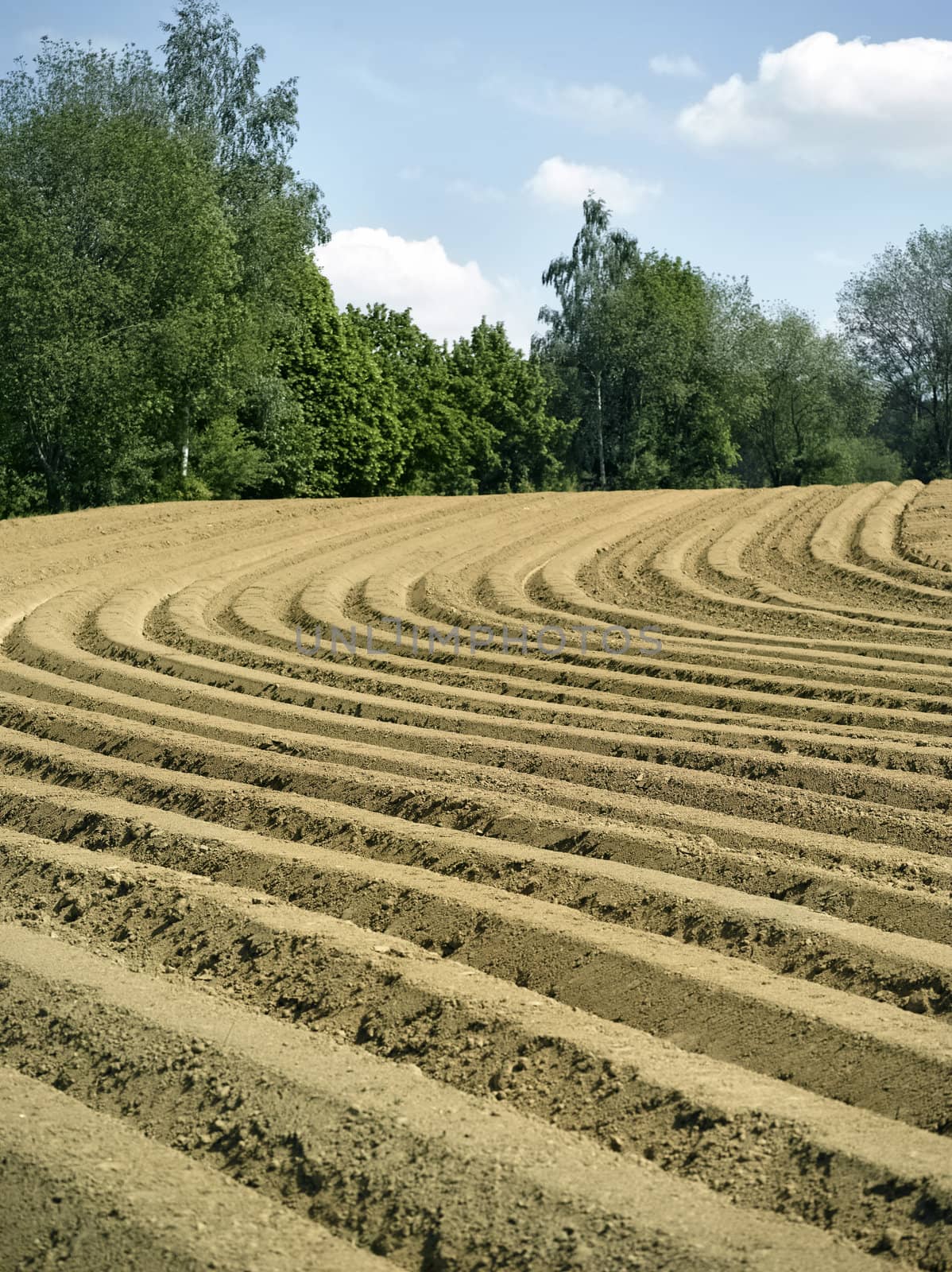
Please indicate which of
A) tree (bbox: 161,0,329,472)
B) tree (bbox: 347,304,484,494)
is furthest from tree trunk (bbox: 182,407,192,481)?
tree (bbox: 347,304,484,494)

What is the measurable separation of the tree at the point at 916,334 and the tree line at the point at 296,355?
0.09 meters

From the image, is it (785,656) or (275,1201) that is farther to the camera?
(785,656)

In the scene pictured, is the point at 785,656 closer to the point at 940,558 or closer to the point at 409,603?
the point at 409,603

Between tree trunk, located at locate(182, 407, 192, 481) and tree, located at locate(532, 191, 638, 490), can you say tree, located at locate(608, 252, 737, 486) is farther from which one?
tree trunk, located at locate(182, 407, 192, 481)

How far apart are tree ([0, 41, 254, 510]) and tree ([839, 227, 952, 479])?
2757 centimetres

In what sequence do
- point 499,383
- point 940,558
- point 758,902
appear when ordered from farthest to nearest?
1. point 499,383
2. point 940,558
3. point 758,902

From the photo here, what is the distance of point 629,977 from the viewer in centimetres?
405

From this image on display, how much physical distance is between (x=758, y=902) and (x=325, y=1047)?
1799 mm

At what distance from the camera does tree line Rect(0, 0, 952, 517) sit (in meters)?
21.0

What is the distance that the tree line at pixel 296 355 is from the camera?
2105 cm

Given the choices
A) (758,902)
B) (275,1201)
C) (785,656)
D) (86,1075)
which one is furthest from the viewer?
(785,656)

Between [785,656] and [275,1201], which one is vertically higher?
[785,656]

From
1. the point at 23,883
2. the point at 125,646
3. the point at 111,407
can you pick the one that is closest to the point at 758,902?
the point at 23,883

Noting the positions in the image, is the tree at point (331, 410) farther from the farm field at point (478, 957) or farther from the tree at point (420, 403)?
the farm field at point (478, 957)
